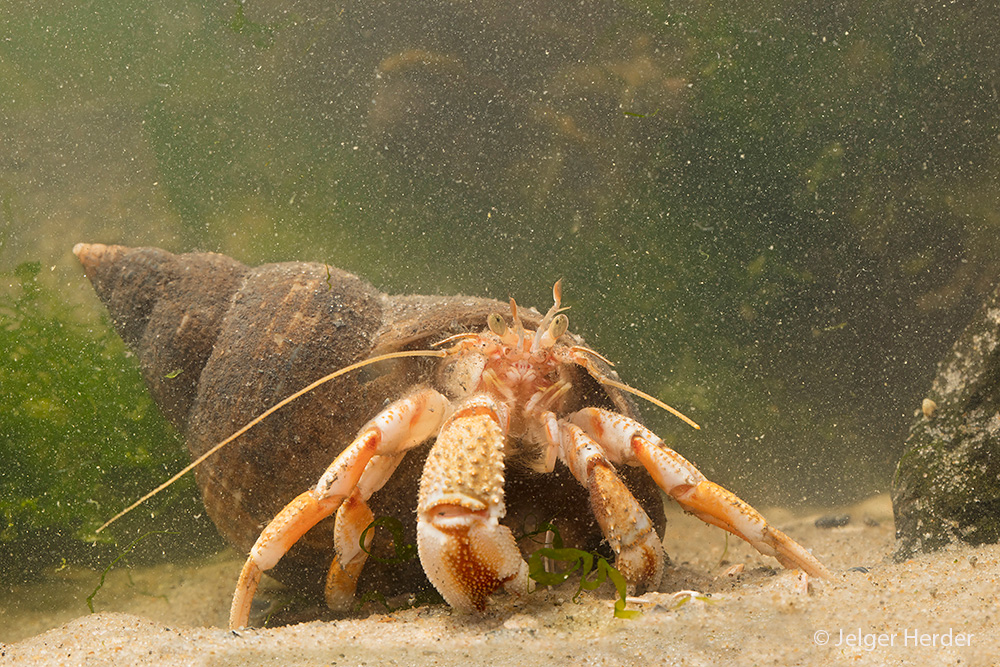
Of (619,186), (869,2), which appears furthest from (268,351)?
(869,2)

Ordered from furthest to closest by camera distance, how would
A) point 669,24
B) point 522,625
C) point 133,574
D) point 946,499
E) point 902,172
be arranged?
point 669,24, point 902,172, point 133,574, point 946,499, point 522,625

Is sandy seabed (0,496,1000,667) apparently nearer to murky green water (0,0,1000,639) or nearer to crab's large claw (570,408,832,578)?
crab's large claw (570,408,832,578)

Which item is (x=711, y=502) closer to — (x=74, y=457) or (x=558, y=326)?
(x=558, y=326)

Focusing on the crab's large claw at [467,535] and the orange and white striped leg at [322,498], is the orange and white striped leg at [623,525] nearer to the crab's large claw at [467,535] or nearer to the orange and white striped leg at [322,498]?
the crab's large claw at [467,535]

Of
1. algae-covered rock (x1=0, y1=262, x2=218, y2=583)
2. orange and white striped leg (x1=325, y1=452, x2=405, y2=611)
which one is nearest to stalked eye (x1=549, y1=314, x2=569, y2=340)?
orange and white striped leg (x1=325, y1=452, x2=405, y2=611)

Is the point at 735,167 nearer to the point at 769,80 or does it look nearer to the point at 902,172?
the point at 769,80

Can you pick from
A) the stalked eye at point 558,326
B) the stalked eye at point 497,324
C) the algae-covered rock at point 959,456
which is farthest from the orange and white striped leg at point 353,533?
the algae-covered rock at point 959,456
